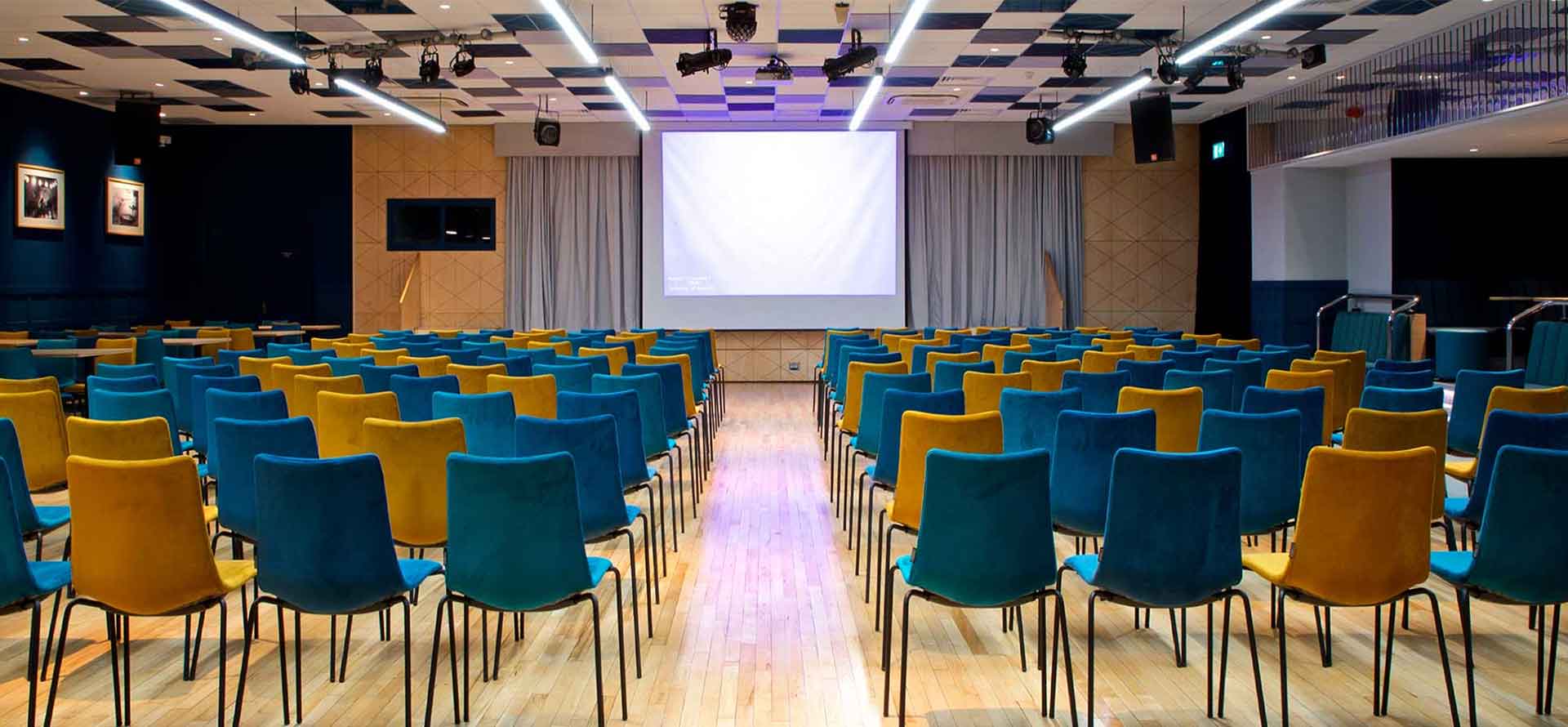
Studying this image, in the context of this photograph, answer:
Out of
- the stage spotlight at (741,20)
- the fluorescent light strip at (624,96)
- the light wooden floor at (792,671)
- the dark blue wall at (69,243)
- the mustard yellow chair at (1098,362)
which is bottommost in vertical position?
the light wooden floor at (792,671)

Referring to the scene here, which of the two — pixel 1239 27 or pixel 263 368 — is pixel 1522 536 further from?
pixel 263 368

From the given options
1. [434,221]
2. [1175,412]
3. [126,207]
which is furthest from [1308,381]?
[126,207]

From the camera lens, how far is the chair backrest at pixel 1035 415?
18.1 feet

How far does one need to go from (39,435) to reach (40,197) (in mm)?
11666

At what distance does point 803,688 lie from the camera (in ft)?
13.5

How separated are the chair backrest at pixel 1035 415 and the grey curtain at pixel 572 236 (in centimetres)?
1309

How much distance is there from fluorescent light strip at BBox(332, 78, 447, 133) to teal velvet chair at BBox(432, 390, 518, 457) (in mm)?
7771

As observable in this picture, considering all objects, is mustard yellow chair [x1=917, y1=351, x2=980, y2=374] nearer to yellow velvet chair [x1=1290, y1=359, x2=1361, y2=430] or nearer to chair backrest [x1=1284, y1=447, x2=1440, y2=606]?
yellow velvet chair [x1=1290, y1=359, x2=1361, y2=430]

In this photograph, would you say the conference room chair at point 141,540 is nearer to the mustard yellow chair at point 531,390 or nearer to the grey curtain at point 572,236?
the mustard yellow chair at point 531,390

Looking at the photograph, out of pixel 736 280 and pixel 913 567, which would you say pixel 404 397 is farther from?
pixel 736 280

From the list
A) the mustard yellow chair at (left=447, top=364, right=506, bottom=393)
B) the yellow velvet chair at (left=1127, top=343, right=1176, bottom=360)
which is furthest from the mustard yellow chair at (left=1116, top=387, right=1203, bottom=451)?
the mustard yellow chair at (left=447, top=364, right=506, bottom=393)

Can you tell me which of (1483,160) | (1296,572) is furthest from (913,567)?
(1483,160)

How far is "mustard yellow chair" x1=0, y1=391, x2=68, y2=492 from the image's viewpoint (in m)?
5.51

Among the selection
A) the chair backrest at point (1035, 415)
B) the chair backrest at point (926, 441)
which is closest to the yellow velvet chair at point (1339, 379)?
the chair backrest at point (1035, 415)
